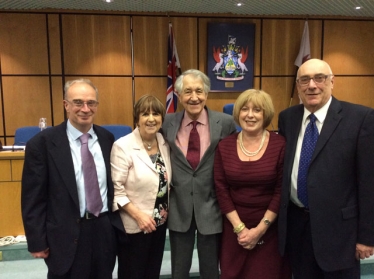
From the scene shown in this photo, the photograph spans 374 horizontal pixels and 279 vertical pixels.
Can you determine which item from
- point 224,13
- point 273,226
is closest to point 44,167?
point 273,226

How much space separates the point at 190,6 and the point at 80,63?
84.0 inches

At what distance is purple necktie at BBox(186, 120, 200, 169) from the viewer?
1959 millimetres

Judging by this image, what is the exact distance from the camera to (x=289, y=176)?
1742mm

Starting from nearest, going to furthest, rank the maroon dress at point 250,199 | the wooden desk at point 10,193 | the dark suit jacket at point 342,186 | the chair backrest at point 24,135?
the dark suit jacket at point 342,186 → the maroon dress at point 250,199 → the wooden desk at point 10,193 → the chair backrest at point 24,135

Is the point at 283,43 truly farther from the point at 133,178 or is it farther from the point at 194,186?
the point at 133,178

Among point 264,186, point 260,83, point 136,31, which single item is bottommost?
point 264,186

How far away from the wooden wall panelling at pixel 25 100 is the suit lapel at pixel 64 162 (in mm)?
4579

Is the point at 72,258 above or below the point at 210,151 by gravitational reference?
below

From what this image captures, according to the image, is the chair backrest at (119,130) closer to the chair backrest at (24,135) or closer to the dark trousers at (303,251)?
the chair backrest at (24,135)

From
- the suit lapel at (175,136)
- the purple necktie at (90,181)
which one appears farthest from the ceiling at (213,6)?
the purple necktie at (90,181)

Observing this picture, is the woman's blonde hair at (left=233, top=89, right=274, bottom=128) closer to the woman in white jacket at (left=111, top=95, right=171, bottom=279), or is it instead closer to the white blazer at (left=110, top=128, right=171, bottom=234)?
the woman in white jacket at (left=111, top=95, right=171, bottom=279)

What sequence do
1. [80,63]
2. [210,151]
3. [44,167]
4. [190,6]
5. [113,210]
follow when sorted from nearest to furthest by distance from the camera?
[44,167], [113,210], [210,151], [190,6], [80,63]

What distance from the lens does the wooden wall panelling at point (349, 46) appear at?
6.34m

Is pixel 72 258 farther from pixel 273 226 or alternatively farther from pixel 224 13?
pixel 224 13
